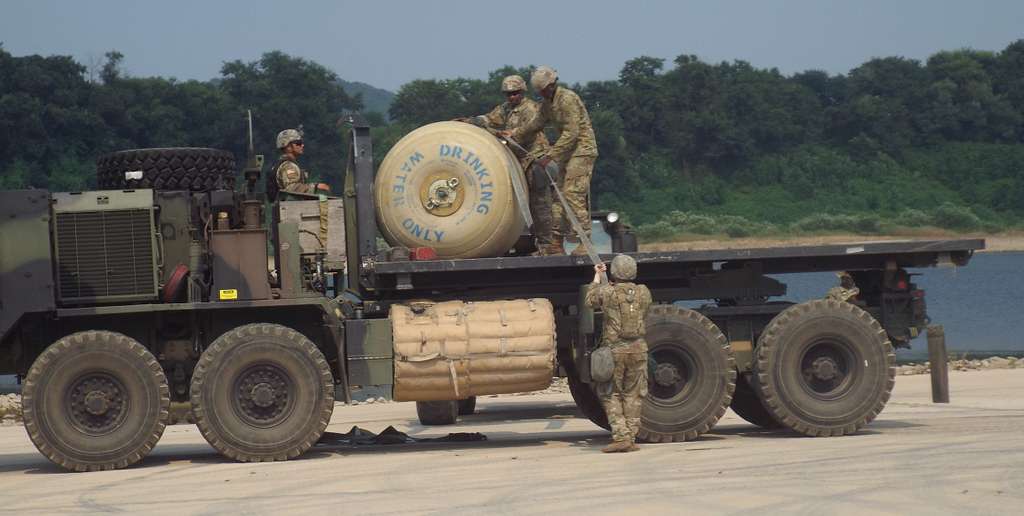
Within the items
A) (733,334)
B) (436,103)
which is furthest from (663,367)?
(436,103)

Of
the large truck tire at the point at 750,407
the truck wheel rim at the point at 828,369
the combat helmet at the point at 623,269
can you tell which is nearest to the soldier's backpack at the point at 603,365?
the combat helmet at the point at 623,269

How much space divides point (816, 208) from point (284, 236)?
220 feet

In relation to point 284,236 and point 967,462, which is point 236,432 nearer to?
point 284,236

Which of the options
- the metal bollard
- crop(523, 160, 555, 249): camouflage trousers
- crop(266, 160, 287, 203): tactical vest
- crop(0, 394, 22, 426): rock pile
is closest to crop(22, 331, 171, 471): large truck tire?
crop(266, 160, 287, 203): tactical vest

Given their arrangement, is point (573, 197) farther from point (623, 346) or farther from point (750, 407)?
point (750, 407)

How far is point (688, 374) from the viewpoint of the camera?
1526cm

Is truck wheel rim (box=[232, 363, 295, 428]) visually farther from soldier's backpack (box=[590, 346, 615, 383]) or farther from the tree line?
the tree line

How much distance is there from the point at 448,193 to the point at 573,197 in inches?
53.2

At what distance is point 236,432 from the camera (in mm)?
14492

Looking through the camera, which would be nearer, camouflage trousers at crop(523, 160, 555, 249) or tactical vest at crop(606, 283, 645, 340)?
tactical vest at crop(606, 283, 645, 340)

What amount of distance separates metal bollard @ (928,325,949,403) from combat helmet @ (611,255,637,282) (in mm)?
6520

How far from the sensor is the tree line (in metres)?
67.6

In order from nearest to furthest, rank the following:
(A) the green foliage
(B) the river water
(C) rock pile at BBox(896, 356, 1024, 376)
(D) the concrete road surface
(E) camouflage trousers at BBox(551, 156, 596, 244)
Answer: (D) the concrete road surface → (E) camouflage trousers at BBox(551, 156, 596, 244) → (C) rock pile at BBox(896, 356, 1024, 376) → (B) the river water → (A) the green foliage

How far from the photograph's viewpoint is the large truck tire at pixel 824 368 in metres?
15.3
